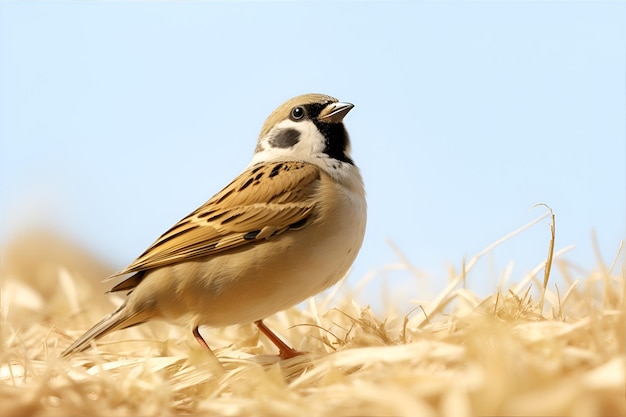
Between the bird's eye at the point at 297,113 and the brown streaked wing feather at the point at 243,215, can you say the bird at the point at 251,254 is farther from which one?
the bird's eye at the point at 297,113

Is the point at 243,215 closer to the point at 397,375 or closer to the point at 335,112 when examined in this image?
the point at 335,112

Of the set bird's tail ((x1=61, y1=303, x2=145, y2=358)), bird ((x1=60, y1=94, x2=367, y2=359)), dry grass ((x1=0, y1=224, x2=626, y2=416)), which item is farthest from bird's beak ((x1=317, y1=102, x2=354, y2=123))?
bird's tail ((x1=61, y1=303, x2=145, y2=358))

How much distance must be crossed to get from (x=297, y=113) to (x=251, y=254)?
1040mm

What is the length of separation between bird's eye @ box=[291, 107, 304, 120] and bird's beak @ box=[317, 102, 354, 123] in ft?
0.34

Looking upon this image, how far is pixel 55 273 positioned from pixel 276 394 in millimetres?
5017

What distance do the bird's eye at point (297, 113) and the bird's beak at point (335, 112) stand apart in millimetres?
102

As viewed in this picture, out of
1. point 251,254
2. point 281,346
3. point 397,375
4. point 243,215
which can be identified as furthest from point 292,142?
point 397,375

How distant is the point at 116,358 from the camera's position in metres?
3.59

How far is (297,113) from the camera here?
4.00 m

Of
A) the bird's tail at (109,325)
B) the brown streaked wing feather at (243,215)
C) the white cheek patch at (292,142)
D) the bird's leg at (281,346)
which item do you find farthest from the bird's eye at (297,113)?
the bird's tail at (109,325)

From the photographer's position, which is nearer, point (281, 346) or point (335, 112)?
point (281, 346)

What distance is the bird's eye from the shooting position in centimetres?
400

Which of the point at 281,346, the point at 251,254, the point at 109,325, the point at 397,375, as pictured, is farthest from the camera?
the point at 281,346

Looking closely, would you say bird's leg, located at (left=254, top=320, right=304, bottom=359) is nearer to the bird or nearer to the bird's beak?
the bird
